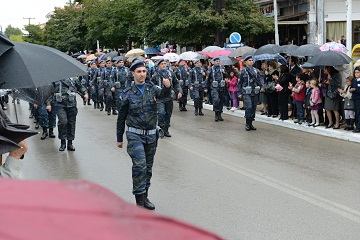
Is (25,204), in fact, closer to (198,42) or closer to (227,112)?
(227,112)

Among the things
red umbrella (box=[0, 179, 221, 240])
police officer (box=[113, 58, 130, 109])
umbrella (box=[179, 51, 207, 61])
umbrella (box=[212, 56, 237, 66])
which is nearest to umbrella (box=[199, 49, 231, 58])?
umbrella (box=[179, 51, 207, 61])

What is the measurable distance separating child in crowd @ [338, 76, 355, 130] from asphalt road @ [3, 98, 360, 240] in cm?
76

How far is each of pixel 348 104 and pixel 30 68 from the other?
9602 millimetres

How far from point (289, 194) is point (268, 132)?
665 cm

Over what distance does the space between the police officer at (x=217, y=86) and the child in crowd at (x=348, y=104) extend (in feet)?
14.4

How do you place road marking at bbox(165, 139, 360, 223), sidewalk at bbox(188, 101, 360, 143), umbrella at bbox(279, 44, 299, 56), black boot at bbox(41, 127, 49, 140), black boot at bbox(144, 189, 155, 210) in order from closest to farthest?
road marking at bbox(165, 139, 360, 223) → black boot at bbox(144, 189, 155, 210) → sidewalk at bbox(188, 101, 360, 143) → black boot at bbox(41, 127, 49, 140) → umbrella at bbox(279, 44, 299, 56)

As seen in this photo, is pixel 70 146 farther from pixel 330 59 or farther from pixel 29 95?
pixel 330 59

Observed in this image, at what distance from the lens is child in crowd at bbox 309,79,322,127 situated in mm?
13984

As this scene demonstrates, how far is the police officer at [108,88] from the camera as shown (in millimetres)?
20109

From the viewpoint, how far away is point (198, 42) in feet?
93.6

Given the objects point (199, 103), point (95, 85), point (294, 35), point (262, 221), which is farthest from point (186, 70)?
point (262, 221)

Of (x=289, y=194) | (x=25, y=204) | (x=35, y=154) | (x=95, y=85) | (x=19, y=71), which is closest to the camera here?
(x=25, y=204)

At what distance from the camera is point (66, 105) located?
12.1m

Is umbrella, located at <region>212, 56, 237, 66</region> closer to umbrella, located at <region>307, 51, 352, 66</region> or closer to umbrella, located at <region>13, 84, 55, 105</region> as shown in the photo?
umbrella, located at <region>307, 51, 352, 66</region>
